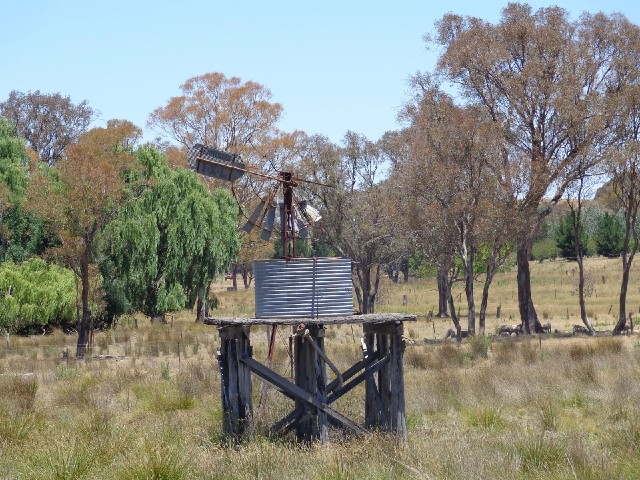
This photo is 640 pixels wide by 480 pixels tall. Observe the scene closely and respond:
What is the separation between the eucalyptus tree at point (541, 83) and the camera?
111ft

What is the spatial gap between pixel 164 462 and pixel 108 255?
90.8 ft


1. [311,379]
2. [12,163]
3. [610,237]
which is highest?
[12,163]

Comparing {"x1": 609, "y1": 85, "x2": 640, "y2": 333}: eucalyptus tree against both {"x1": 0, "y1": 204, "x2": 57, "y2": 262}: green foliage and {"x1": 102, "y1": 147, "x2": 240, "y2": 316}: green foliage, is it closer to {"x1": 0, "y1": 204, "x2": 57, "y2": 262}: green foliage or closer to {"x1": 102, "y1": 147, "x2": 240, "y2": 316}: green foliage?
{"x1": 102, "y1": 147, "x2": 240, "y2": 316}: green foliage

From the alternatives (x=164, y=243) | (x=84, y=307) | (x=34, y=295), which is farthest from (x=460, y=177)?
(x=34, y=295)

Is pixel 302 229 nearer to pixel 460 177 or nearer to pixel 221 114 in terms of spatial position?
pixel 460 177

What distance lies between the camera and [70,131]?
74.4m

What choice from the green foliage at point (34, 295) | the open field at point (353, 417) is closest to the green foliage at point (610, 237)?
the green foliage at point (34, 295)

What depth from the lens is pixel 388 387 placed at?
1299 cm

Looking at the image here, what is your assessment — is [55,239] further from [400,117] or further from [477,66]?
[477,66]

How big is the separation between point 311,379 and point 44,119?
6600 centimetres

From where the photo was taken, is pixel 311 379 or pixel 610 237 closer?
pixel 311 379

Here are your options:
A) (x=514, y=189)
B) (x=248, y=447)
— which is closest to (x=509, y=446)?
(x=248, y=447)

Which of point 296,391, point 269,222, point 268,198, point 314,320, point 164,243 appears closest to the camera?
point 314,320

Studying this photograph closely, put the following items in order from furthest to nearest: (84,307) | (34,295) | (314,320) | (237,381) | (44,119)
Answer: (44,119) < (34,295) < (84,307) < (237,381) < (314,320)
